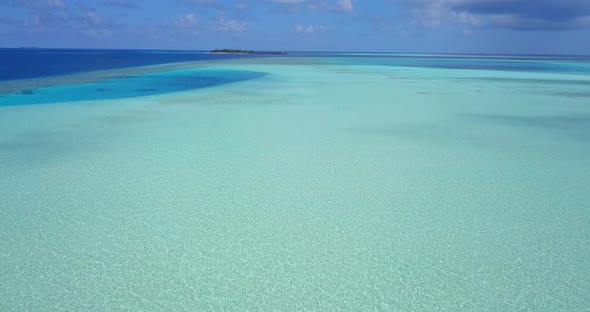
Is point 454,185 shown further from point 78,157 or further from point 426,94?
point 426,94

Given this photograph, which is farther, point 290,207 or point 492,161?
point 492,161

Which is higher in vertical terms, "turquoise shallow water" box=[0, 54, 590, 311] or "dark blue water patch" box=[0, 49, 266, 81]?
"turquoise shallow water" box=[0, 54, 590, 311]

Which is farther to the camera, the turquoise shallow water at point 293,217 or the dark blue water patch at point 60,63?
the dark blue water patch at point 60,63

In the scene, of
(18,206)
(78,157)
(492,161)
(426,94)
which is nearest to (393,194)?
(492,161)

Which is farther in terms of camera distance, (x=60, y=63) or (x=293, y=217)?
(x=60, y=63)

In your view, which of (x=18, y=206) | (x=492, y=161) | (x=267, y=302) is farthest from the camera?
(x=492, y=161)

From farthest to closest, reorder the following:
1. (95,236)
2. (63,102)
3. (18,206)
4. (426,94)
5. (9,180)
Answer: (426,94), (63,102), (9,180), (18,206), (95,236)

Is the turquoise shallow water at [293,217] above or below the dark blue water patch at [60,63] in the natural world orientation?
above

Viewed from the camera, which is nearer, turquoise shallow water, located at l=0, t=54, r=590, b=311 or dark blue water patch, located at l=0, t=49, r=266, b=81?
turquoise shallow water, located at l=0, t=54, r=590, b=311
